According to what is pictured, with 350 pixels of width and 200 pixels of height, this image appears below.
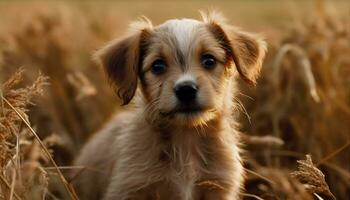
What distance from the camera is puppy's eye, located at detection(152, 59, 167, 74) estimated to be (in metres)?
4.94

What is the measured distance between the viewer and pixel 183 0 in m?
19.7

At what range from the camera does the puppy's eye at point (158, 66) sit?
4.94 meters

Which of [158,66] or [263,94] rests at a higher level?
[158,66]

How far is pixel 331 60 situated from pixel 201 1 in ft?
44.0

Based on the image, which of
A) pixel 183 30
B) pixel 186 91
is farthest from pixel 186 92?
pixel 183 30

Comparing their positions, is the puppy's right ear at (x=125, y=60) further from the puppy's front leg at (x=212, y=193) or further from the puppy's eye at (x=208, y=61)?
the puppy's front leg at (x=212, y=193)

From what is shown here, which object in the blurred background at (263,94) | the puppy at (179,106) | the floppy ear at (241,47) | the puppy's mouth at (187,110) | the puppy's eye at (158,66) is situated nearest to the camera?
the puppy's mouth at (187,110)

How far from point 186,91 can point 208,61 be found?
50cm

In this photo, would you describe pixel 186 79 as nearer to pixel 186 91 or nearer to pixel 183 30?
pixel 186 91

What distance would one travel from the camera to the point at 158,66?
497 cm

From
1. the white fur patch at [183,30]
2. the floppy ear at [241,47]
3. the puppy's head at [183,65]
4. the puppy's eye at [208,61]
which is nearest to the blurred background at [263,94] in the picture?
the floppy ear at [241,47]

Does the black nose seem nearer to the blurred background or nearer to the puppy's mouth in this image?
the puppy's mouth

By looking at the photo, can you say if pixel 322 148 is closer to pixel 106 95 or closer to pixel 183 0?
pixel 106 95

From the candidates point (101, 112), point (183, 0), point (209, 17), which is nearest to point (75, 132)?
point (101, 112)
